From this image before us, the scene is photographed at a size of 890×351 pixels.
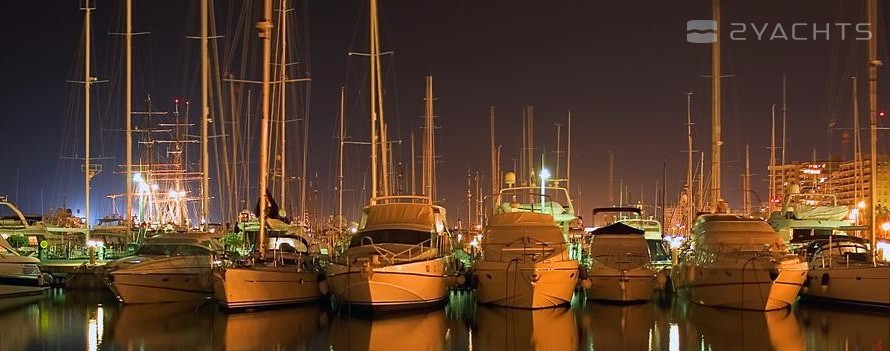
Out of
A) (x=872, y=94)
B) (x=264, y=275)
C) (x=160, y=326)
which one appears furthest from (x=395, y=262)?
(x=872, y=94)

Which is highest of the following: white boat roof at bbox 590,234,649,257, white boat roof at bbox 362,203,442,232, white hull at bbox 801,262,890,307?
white boat roof at bbox 362,203,442,232

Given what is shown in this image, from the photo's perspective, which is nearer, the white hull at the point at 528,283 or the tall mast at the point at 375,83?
the white hull at the point at 528,283

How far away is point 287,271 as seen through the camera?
2950cm

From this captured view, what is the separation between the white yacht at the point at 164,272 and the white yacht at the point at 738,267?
16.4m

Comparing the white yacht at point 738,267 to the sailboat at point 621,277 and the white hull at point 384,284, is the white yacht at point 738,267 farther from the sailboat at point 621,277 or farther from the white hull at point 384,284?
the white hull at point 384,284

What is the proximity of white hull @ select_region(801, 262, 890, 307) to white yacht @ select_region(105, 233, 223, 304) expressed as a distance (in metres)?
20.2

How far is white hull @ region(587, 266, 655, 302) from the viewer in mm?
31891

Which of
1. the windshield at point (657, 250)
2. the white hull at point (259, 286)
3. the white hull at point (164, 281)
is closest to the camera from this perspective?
the white hull at point (259, 286)

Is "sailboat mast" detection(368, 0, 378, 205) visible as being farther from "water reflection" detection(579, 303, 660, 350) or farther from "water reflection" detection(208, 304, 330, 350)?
"water reflection" detection(579, 303, 660, 350)

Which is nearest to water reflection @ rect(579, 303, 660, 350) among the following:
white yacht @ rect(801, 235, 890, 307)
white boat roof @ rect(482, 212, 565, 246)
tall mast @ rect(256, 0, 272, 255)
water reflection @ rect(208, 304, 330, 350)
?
white boat roof @ rect(482, 212, 565, 246)

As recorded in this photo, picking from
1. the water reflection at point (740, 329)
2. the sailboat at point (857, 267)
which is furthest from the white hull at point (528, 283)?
the sailboat at point (857, 267)

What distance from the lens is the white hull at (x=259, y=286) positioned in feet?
90.8

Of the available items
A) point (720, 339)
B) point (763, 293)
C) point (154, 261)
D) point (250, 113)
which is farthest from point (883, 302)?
point (250, 113)

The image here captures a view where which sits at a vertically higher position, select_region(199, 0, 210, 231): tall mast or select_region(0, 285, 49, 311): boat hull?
select_region(199, 0, 210, 231): tall mast
